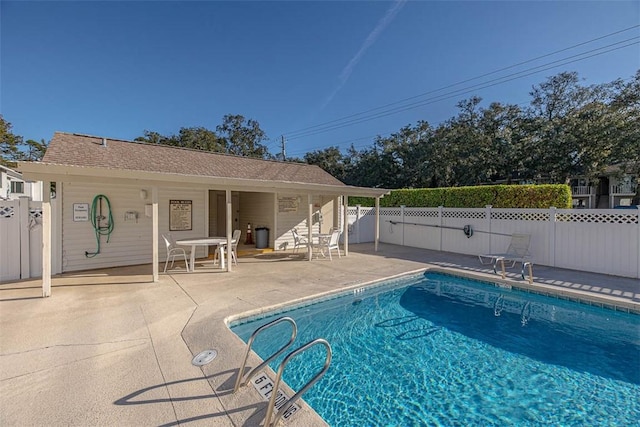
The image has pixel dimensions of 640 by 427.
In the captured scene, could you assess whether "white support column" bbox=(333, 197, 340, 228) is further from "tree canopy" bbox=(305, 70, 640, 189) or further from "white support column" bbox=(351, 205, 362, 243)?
"tree canopy" bbox=(305, 70, 640, 189)

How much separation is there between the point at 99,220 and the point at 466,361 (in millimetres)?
8904

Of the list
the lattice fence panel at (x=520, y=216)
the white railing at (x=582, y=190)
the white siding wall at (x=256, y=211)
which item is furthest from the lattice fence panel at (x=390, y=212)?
the white railing at (x=582, y=190)

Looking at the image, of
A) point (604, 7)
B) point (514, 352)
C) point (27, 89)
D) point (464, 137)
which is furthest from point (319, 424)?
point (464, 137)

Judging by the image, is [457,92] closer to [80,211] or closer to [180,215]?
[180,215]

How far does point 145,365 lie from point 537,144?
883 inches

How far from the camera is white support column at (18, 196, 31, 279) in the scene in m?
6.20

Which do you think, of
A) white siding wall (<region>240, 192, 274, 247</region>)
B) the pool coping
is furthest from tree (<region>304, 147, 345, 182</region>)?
the pool coping

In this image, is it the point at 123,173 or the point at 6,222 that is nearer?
the point at 123,173

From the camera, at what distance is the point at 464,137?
66.4 feet

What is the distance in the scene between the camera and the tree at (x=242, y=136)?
30328 mm

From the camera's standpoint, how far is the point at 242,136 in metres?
30.8

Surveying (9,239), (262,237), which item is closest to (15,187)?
(9,239)

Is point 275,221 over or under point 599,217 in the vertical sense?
under

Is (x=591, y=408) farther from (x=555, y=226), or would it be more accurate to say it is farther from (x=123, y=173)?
(x=123, y=173)
